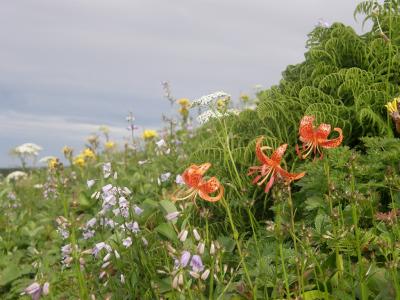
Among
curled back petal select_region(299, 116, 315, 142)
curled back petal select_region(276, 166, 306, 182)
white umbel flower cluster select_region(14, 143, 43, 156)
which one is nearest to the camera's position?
curled back petal select_region(276, 166, 306, 182)

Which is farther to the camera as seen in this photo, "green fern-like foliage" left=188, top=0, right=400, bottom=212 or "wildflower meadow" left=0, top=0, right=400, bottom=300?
"green fern-like foliage" left=188, top=0, right=400, bottom=212

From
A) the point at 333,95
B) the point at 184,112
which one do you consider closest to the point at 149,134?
the point at 184,112

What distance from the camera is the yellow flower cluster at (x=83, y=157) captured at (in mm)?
9438

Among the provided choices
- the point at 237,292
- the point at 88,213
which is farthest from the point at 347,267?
the point at 88,213

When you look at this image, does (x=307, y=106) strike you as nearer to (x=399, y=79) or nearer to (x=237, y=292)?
(x=399, y=79)

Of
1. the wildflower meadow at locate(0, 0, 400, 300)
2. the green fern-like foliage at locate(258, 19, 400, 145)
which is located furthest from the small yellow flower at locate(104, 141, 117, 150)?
the green fern-like foliage at locate(258, 19, 400, 145)

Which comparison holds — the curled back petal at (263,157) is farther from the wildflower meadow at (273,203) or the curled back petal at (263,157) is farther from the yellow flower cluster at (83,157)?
the yellow flower cluster at (83,157)

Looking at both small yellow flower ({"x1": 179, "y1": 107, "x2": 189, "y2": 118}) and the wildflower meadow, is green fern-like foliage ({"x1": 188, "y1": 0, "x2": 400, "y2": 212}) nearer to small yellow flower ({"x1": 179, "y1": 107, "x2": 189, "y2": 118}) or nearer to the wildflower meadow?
the wildflower meadow

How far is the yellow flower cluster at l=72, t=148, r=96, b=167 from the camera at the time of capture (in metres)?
9.44

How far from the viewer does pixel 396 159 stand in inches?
132

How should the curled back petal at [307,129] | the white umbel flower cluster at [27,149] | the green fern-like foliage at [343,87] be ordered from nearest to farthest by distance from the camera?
the curled back petal at [307,129] → the green fern-like foliage at [343,87] → the white umbel flower cluster at [27,149]

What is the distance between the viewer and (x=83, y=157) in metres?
10.1

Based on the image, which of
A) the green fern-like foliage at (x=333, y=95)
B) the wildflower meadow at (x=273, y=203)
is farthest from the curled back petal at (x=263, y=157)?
the green fern-like foliage at (x=333, y=95)

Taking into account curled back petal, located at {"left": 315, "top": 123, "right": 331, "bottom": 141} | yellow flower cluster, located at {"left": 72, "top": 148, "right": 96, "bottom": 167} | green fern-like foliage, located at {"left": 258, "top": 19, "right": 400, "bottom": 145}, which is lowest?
yellow flower cluster, located at {"left": 72, "top": 148, "right": 96, "bottom": 167}
